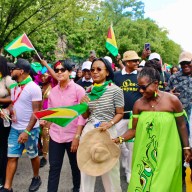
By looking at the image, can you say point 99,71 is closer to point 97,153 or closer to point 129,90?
point 97,153

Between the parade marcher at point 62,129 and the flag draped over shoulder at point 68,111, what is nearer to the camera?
the flag draped over shoulder at point 68,111

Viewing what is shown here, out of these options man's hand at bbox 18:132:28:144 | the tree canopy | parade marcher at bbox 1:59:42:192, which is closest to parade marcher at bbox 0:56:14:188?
parade marcher at bbox 1:59:42:192

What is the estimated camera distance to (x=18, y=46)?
17.3 ft

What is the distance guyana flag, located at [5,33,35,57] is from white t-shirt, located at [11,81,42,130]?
0.92 m

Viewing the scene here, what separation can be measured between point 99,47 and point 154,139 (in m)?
34.8

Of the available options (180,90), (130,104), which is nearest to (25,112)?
(130,104)

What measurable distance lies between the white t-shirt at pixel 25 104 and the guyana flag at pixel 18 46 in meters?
0.92

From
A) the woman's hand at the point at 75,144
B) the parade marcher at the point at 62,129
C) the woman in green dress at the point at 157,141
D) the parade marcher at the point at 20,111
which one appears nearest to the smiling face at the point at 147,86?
the woman in green dress at the point at 157,141

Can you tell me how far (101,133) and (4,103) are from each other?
1.81 m

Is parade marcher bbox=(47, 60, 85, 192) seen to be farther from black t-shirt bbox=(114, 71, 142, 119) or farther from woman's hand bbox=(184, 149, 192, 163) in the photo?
woman's hand bbox=(184, 149, 192, 163)

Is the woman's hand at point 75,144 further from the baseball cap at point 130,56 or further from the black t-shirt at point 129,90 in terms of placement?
the baseball cap at point 130,56

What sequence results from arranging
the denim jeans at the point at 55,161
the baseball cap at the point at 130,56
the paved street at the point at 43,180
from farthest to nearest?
the baseball cap at the point at 130,56, the paved street at the point at 43,180, the denim jeans at the point at 55,161

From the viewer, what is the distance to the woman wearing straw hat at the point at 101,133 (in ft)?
11.8

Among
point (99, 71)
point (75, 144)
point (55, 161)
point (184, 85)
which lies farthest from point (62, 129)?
point (184, 85)
